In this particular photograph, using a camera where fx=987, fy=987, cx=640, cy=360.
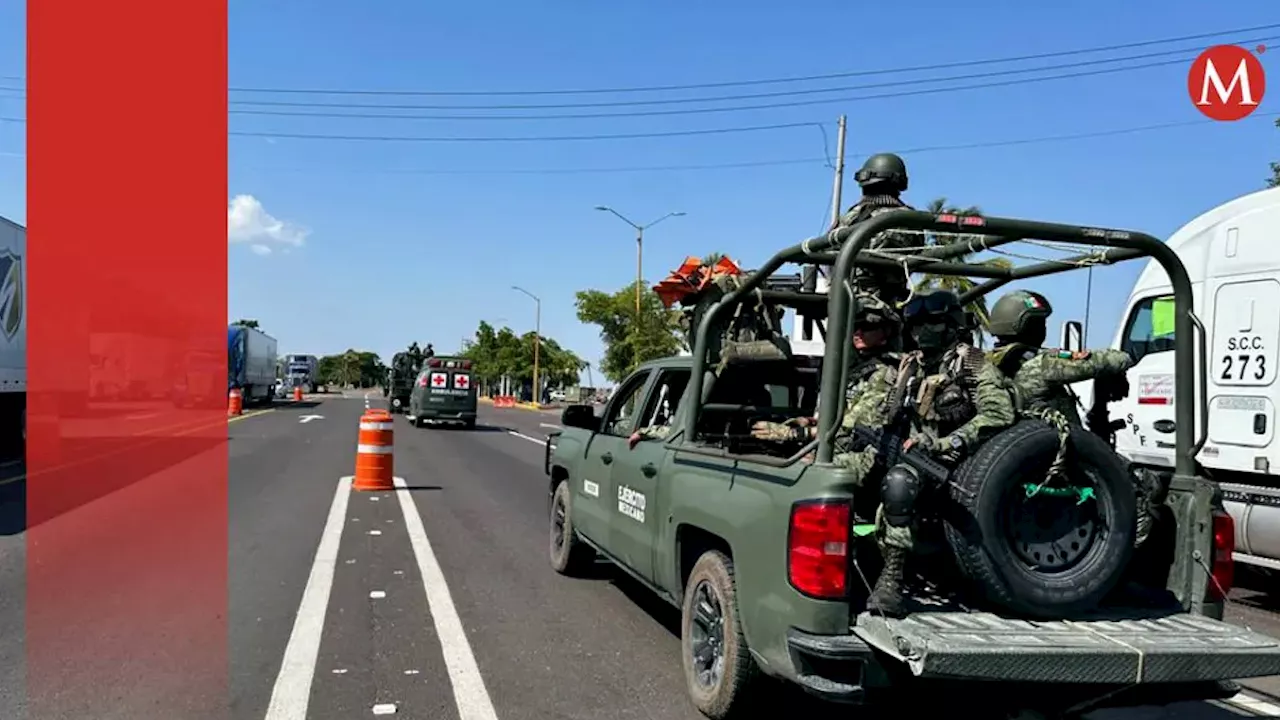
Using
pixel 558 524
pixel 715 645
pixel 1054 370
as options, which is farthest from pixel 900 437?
pixel 558 524

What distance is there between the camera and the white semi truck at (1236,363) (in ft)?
25.4

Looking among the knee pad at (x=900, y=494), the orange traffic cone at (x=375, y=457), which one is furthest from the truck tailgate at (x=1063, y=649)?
the orange traffic cone at (x=375, y=457)

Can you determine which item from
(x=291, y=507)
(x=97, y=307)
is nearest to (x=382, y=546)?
(x=291, y=507)

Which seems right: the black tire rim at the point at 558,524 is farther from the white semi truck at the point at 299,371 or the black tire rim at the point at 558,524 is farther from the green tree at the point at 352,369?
the green tree at the point at 352,369

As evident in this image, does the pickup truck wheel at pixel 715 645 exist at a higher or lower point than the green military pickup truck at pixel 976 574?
lower

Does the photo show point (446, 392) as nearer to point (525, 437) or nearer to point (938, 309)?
point (525, 437)

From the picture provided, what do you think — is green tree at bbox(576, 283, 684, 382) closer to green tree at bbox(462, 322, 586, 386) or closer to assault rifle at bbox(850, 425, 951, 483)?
green tree at bbox(462, 322, 586, 386)

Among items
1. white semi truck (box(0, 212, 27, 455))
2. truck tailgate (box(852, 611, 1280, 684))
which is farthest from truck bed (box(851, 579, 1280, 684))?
white semi truck (box(0, 212, 27, 455))

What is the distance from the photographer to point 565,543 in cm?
789

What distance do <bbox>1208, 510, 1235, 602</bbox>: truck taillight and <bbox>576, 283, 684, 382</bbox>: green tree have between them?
3576 centimetres

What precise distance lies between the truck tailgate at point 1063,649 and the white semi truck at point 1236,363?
13.3ft

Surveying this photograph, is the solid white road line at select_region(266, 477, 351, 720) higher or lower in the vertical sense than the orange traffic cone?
lower

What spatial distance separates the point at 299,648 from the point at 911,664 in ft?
12.3

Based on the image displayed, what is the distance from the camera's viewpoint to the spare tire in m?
3.86
